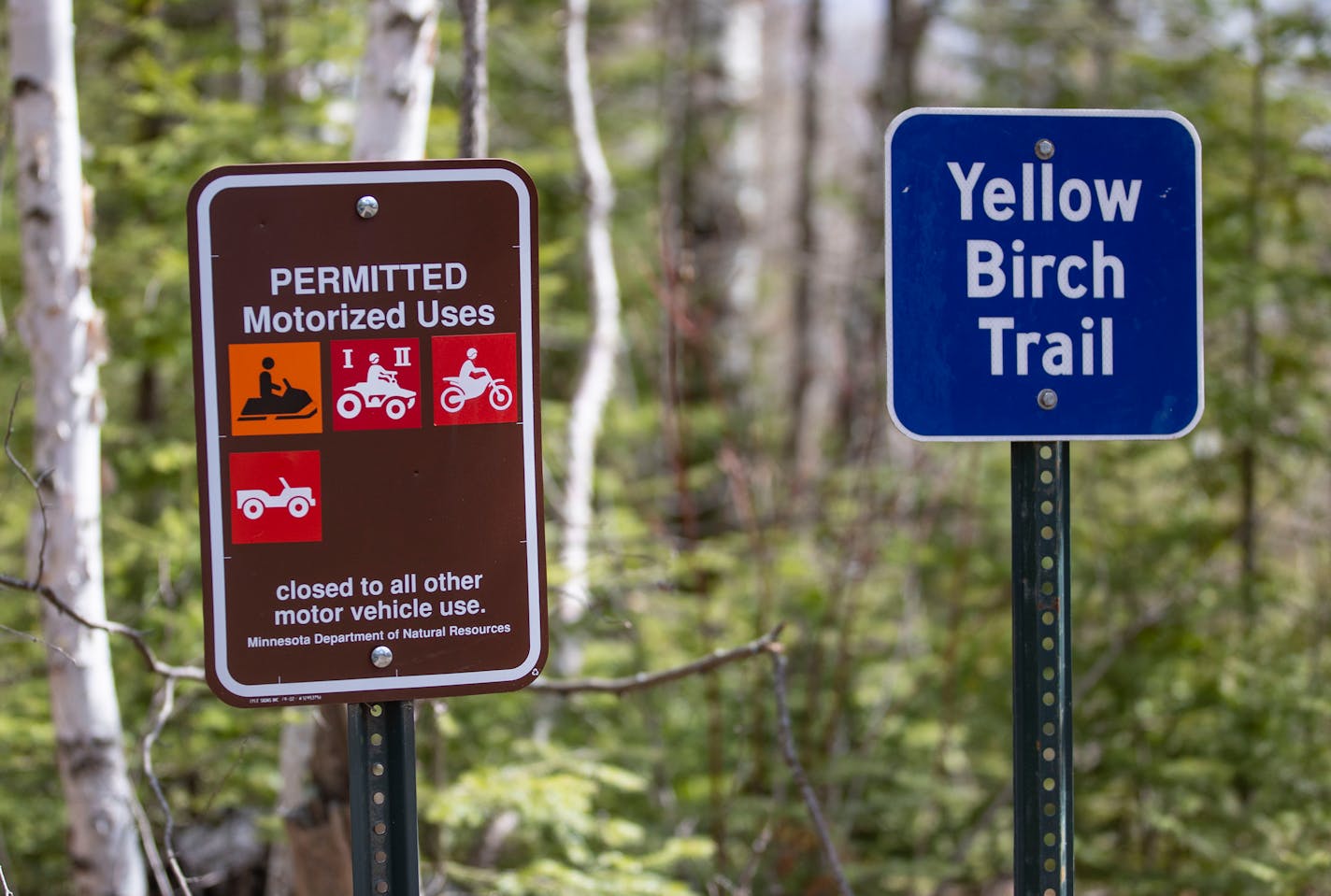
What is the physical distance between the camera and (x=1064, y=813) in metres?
2.06

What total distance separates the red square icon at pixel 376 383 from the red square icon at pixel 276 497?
10cm

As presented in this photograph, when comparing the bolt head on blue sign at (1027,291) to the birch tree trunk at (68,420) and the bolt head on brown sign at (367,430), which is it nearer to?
the bolt head on brown sign at (367,430)

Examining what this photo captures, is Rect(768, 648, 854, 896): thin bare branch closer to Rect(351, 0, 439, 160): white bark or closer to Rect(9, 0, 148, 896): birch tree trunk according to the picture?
Rect(351, 0, 439, 160): white bark

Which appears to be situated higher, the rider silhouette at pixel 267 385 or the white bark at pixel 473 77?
the white bark at pixel 473 77

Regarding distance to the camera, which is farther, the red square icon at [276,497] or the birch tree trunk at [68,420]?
the birch tree trunk at [68,420]

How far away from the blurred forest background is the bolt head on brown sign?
1.78 meters

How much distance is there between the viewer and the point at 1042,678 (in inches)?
81.2

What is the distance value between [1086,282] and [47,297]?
9.67ft

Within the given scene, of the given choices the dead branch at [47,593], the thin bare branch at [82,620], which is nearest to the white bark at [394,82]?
the dead branch at [47,593]

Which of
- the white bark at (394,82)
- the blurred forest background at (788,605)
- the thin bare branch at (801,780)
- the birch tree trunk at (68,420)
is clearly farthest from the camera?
the blurred forest background at (788,605)

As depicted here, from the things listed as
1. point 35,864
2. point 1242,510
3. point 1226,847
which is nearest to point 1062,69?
point 1242,510

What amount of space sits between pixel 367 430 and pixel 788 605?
4.48m

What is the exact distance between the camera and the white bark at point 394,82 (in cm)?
359

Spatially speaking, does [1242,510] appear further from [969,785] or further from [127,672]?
[127,672]
